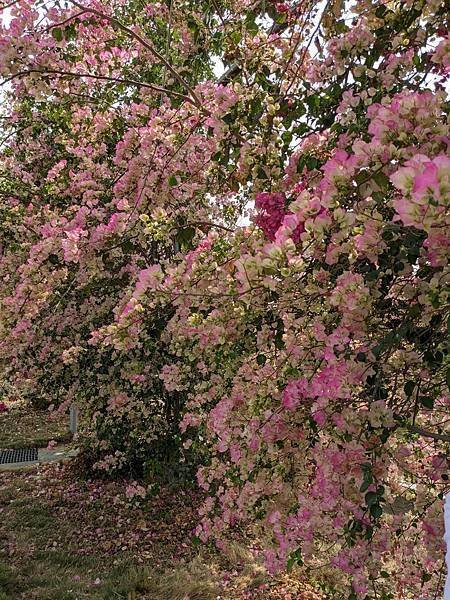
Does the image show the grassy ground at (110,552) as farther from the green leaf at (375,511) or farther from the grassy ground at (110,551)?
the green leaf at (375,511)

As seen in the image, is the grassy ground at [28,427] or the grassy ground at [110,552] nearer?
the grassy ground at [110,552]

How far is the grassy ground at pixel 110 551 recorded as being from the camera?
3955mm

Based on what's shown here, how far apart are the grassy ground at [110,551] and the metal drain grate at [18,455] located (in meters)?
0.99

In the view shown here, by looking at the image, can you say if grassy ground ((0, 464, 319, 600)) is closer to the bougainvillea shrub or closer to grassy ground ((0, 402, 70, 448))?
the bougainvillea shrub

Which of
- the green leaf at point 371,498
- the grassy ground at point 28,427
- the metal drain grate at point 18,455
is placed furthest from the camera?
the grassy ground at point 28,427

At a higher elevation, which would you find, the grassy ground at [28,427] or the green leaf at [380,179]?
the green leaf at [380,179]

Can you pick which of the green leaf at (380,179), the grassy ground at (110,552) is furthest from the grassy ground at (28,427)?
the green leaf at (380,179)

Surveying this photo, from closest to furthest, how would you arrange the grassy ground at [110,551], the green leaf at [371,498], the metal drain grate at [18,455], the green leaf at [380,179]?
the green leaf at [380,179], the green leaf at [371,498], the grassy ground at [110,551], the metal drain grate at [18,455]

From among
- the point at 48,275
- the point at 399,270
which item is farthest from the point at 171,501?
the point at 399,270

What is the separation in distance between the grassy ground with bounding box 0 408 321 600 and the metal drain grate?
0.99m

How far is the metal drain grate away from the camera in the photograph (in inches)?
306

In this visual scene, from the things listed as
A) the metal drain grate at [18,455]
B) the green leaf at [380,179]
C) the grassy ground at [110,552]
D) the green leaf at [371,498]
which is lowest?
the grassy ground at [110,552]

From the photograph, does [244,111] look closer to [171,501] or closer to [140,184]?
[140,184]

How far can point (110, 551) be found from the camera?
4.77 metres
